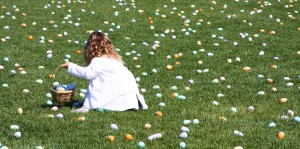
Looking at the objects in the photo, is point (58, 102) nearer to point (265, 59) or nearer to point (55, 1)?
point (265, 59)

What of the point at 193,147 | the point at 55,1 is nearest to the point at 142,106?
the point at 193,147

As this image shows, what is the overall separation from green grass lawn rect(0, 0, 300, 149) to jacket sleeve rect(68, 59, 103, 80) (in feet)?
1.80

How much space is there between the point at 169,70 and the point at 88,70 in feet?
9.50

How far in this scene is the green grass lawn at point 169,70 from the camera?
282 inches

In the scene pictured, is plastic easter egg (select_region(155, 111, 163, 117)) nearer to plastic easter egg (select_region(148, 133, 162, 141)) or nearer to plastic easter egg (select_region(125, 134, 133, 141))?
plastic easter egg (select_region(148, 133, 162, 141))

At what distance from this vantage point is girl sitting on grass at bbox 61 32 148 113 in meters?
8.20

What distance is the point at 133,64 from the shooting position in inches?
443

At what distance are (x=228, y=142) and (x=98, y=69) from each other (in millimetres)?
2359

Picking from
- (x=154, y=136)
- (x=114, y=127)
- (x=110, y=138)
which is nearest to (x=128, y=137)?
(x=110, y=138)

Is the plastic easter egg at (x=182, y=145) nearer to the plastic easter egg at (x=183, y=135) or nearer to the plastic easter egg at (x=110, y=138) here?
the plastic easter egg at (x=183, y=135)

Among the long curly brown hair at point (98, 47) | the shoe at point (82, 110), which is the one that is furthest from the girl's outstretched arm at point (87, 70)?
the shoe at point (82, 110)

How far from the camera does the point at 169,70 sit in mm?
10789

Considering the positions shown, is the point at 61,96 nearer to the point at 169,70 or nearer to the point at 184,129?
the point at 184,129

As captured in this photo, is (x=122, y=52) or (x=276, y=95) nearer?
(x=276, y=95)
